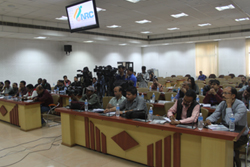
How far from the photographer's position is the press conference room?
3.04 metres

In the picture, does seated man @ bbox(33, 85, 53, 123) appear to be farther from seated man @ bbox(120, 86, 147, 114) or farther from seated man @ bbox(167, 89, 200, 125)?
seated man @ bbox(167, 89, 200, 125)

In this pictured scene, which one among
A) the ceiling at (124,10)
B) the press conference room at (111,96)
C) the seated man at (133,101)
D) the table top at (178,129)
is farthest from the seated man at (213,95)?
the ceiling at (124,10)

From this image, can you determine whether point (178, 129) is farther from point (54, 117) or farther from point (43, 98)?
point (54, 117)

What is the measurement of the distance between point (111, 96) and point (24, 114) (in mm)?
2559

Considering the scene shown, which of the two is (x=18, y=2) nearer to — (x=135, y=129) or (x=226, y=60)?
(x=135, y=129)

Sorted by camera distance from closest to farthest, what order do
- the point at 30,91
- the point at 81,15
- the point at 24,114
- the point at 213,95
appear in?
the point at 213,95 → the point at 24,114 → the point at 81,15 → the point at 30,91

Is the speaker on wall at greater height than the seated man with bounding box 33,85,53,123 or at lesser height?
greater

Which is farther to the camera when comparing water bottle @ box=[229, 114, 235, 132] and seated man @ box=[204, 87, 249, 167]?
seated man @ box=[204, 87, 249, 167]

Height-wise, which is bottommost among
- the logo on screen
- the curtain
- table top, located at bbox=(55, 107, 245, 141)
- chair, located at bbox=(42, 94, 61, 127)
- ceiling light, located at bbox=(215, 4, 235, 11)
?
chair, located at bbox=(42, 94, 61, 127)

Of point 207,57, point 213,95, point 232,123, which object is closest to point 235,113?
point 232,123

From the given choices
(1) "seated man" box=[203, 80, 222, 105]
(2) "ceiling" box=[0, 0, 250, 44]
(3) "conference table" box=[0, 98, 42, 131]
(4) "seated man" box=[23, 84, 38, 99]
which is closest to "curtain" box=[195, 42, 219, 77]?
(2) "ceiling" box=[0, 0, 250, 44]

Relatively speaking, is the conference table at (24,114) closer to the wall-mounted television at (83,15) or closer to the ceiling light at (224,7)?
the wall-mounted television at (83,15)

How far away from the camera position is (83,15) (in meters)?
5.83

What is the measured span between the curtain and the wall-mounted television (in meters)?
11.8
